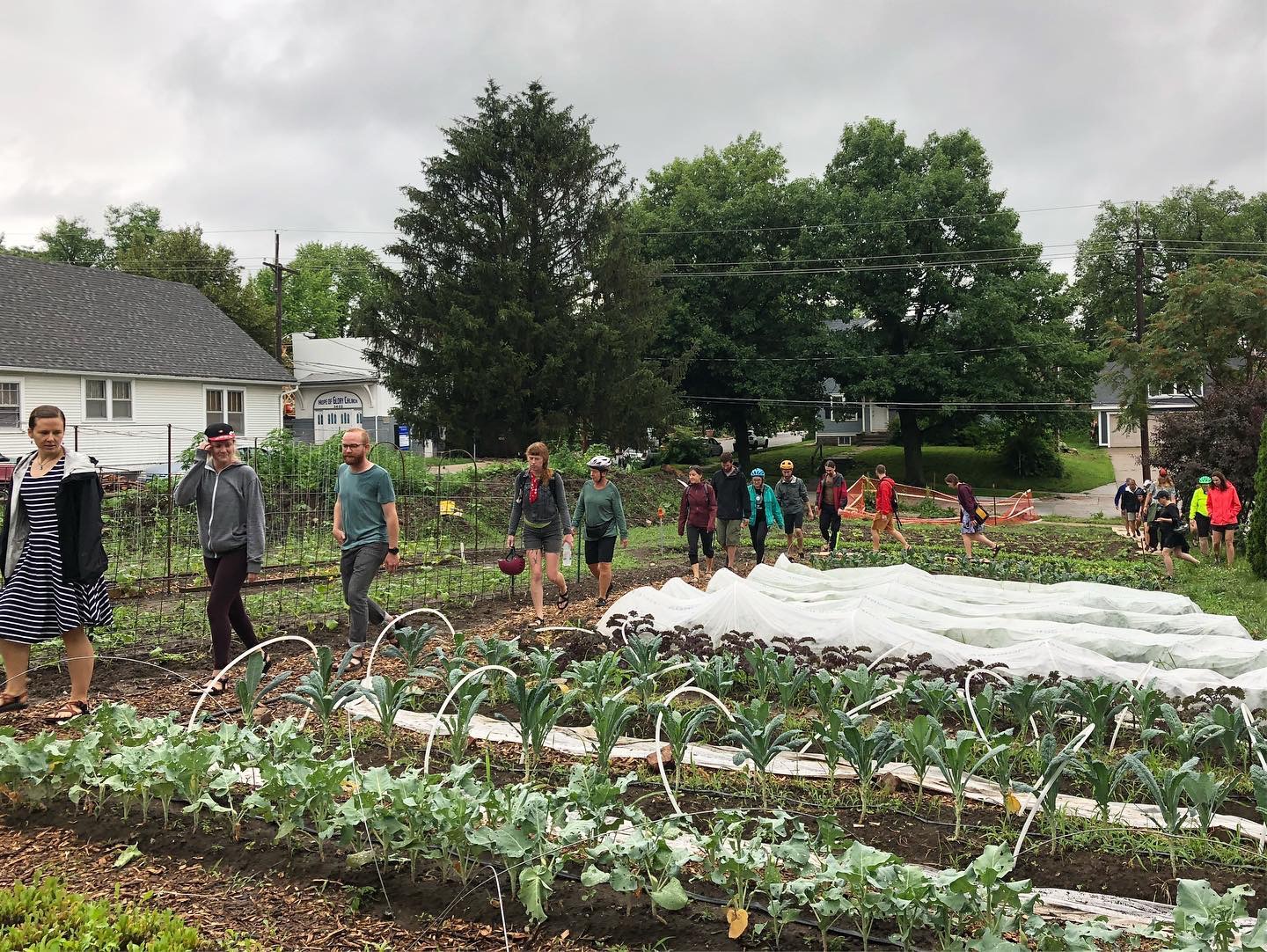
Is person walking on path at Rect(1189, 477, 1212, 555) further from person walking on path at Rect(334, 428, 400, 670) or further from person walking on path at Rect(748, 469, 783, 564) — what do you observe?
person walking on path at Rect(334, 428, 400, 670)

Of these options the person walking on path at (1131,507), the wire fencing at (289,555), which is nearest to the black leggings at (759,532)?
the wire fencing at (289,555)

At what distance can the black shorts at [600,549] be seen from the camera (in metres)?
10.2

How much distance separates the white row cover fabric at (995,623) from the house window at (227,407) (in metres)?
24.1

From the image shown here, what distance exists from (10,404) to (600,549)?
68.8 ft

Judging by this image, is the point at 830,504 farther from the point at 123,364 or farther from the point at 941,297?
the point at 941,297

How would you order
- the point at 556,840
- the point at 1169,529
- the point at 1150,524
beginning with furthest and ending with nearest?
the point at 1150,524, the point at 1169,529, the point at 556,840

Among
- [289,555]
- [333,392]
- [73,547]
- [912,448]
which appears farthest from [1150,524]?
[333,392]

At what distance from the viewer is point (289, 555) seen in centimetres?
1355

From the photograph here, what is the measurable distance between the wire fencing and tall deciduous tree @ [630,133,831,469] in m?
16.3

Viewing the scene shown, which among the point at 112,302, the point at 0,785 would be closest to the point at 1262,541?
the point at 0,785

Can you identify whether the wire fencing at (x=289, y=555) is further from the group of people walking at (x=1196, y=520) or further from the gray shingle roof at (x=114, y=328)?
the group of people walking at (x=1196, y=520)

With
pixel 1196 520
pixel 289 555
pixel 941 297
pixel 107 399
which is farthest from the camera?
pixel 941 297

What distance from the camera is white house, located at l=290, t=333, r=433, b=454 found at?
42.0 metres

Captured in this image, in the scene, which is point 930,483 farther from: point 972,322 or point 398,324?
point 398,324
